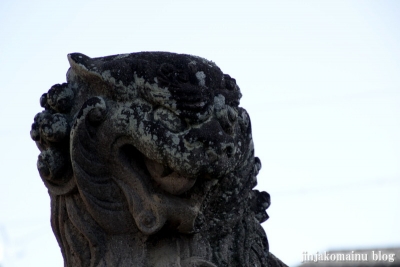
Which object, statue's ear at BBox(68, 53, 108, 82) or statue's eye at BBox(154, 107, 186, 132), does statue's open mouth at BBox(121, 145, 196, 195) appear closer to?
statue's eye at BBox(154, 107, 186, 132)

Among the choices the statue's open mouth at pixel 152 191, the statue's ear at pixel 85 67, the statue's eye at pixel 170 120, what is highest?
the statue's ear at pixel 85 67

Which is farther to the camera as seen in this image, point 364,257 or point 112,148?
point 364,257

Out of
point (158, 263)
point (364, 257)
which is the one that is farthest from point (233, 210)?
point (364, 257)

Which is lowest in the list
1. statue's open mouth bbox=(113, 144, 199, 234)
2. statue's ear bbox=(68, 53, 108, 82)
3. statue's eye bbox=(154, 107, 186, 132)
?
statue's open mouth bbox=(113, 144, 199, 234)

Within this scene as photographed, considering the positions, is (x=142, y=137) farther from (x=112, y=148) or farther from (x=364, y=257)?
(x=364, y=257)

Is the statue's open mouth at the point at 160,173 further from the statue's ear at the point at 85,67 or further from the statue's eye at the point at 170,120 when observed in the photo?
the statue's ear at the point at 85,67

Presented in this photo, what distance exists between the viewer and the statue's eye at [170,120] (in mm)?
5105

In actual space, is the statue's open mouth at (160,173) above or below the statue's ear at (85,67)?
below

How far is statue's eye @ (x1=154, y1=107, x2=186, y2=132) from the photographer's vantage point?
16.8ft

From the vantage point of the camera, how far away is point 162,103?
5.13 meters

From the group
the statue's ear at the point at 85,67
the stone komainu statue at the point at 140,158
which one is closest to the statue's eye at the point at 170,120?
the stone komainu statue at the point at 140,158

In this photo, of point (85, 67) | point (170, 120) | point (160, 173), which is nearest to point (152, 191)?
point (160, 173)

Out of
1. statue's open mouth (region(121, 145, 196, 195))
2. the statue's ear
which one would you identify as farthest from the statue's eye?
the statue's ear

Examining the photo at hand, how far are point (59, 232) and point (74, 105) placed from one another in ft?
2.37
